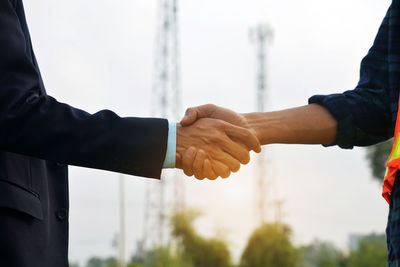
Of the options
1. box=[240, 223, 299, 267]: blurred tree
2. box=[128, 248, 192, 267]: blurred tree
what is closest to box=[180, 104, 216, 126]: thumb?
box=[128, 248, 192, 267]: blurred tree

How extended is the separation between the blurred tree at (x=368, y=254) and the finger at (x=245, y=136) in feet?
57.9

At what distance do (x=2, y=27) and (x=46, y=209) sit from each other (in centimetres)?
65

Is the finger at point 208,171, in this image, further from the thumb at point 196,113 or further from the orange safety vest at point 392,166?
the orange safety vest at point 392,166

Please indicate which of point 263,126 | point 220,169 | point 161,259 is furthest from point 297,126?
point 161,259

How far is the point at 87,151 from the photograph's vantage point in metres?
2.17

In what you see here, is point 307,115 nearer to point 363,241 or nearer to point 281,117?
point 281,117

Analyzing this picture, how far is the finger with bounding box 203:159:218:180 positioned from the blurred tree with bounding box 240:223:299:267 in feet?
60.2

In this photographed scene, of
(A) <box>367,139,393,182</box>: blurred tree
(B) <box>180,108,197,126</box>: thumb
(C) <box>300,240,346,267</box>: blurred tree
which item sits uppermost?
(A) <box>367,139,393,182</box>: blurred tree

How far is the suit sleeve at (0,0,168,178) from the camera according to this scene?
2039mm

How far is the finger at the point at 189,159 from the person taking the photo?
2516 millimetres

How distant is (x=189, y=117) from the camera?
8.75ft

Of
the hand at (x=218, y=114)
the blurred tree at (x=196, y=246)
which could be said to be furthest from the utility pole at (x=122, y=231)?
the hand at (x=218, y=114)

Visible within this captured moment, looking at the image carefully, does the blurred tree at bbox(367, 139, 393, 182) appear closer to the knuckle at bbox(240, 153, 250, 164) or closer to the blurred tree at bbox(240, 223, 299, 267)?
the blurred tree at bbox(240, 223, 299, 267)

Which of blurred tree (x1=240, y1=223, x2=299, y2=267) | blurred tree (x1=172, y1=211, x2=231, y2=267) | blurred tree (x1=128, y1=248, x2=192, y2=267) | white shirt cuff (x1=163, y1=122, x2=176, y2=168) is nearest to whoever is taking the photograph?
white shirt cuff (x1=163, y1=122, x2=176, y2=168)
